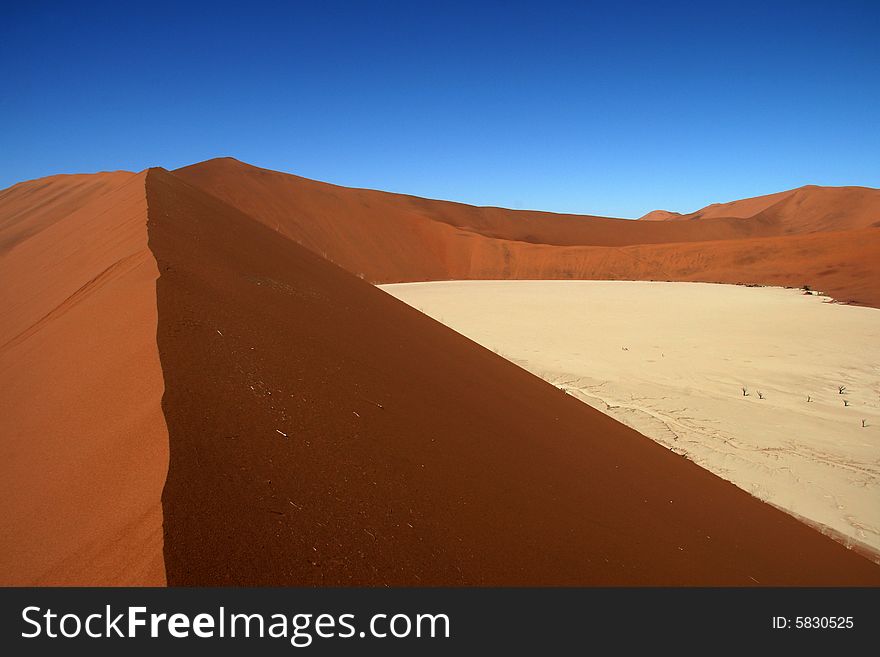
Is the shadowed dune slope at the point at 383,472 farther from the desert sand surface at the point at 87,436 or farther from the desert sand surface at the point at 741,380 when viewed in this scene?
the desert sand surface at the point at 741,380

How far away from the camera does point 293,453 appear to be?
1.98m

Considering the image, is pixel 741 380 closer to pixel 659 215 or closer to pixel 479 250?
pixel 479 250

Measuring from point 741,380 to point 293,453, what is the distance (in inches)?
306

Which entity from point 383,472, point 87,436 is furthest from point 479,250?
point 87,436

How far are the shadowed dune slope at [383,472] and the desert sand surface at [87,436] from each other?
0.26 feet

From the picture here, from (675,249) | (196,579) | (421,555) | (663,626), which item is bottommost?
(663,626)

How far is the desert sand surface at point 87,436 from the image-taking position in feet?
4.54

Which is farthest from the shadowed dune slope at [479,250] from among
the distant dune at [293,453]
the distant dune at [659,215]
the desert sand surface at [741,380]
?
the distant dune at [659,215]

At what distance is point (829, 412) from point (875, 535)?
121 inches

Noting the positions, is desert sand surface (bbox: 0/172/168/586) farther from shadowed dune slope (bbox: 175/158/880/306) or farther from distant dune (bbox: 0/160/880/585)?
shadowed dune slope (bbox: 175/158/880/306)

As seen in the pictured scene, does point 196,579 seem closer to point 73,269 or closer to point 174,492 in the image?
point 174,492

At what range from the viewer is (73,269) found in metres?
4.49

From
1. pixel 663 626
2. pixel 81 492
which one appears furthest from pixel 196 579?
pixel 663 626

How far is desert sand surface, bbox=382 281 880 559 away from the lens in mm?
4676
